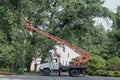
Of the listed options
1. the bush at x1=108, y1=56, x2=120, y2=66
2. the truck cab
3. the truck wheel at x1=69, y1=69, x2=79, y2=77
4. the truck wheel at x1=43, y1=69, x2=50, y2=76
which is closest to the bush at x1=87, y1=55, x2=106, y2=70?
the bush at x1=108, y1=56, x2=120, y2=66

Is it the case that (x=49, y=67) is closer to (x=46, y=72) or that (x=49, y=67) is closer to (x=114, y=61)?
(x=46, y=72)

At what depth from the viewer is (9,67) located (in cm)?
4791

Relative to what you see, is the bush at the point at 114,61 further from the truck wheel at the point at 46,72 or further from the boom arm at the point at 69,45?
the truck wheel at the point at 46,72

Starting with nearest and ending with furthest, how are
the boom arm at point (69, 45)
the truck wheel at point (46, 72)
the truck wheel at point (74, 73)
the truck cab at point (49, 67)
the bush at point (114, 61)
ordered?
1. the truck wheel at point (74, 73)
2. the truck wheel at point (46, 72)
3. the truck cab at point (49, 67)
4. the boom arm at point (69, 45)
5. the bush at point (114, 61)

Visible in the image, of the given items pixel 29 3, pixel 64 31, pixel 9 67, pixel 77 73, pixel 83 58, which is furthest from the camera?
pixel 9 67

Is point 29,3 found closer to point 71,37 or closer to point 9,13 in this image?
point 9,13

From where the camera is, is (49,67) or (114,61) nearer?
(49,67)

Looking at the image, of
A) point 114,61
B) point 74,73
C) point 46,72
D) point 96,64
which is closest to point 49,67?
point 46,72

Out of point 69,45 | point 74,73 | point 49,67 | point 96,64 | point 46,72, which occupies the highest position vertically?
point 69,45

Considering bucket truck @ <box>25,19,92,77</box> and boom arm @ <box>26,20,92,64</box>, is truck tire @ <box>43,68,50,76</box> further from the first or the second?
boom arm @ <box>26,20,92,64</box>

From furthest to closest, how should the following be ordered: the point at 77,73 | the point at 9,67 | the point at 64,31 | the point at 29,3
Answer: the point at 9,67, the point at 64,31, the point at 77,73, the point at 29,3

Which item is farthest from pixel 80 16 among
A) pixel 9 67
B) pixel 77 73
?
pixel 9 67

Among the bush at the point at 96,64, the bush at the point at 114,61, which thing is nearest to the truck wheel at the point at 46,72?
the bush at the point at 96,64

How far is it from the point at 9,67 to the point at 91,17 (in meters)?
14.4
